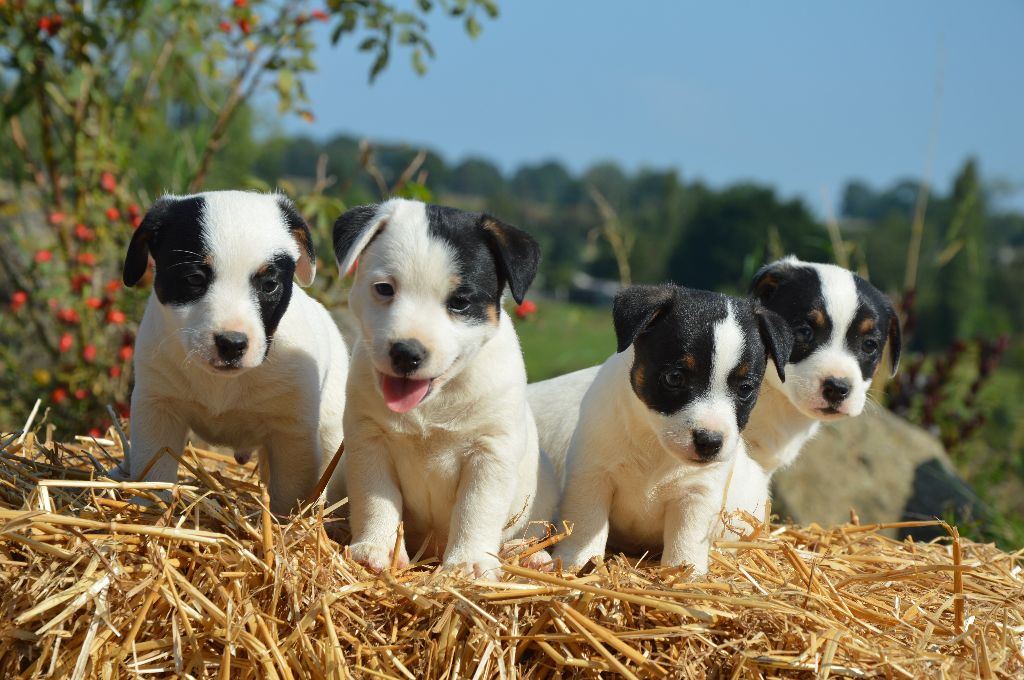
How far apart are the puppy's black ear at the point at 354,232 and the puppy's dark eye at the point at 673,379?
1.30 metres

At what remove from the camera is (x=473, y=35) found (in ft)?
23.8

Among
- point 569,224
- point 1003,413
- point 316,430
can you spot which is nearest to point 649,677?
point 316,430

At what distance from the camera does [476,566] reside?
12.2ft

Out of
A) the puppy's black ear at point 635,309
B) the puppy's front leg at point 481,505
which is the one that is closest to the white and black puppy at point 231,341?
the puppy's front leg at point 481,505

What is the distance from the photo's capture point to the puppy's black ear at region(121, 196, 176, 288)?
393 centimetres

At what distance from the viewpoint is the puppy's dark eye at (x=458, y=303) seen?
362 centimetres

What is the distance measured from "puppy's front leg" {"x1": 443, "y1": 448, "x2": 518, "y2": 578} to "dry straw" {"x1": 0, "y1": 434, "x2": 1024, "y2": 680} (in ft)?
0.86

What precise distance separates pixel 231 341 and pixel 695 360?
1816 millimetres

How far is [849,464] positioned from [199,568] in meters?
6.14

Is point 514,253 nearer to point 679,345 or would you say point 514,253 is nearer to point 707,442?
point 679,345

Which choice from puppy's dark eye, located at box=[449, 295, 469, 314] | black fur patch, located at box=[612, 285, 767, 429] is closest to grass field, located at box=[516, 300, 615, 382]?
black fur patch, located at box=[612, 285, 767, 429]

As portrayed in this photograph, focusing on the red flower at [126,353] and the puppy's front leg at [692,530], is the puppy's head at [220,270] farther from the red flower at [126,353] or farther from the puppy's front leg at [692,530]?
the red flower at [126,353]

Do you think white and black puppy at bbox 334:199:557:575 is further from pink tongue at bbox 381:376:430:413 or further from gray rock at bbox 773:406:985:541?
gray rock at bbox 773:406:985:541

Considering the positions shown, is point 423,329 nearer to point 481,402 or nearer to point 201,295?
point 481,402
